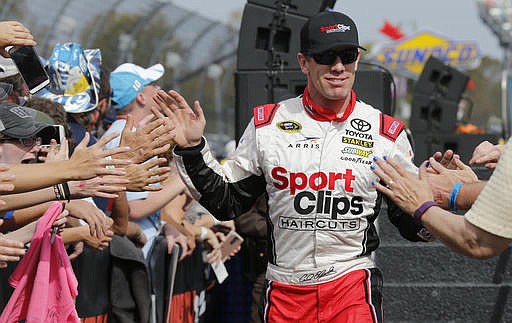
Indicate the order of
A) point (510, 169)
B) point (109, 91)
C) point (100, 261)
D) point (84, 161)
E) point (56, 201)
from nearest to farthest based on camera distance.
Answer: point (510, 169) < point (84, 161) < point (56, 201) < point (100, 261) < point (109, 91)

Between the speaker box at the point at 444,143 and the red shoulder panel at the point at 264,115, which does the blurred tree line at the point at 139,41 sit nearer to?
the speaker box at the point at 444,143

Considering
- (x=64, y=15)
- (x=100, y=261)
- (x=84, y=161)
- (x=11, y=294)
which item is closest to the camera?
(x=84, y=161)

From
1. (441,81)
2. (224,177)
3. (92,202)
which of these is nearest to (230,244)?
(92,202)

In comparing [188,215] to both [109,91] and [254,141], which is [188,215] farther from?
[254,141]

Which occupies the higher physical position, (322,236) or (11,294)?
(322,236)

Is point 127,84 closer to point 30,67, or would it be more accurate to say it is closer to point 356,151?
point 30,67

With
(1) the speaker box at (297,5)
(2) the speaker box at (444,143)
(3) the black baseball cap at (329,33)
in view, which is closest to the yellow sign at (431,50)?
(2) the speaker box at (444,143)

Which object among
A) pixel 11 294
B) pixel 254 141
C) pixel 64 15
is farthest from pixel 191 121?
pixel 64 15

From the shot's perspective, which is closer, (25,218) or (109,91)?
(25,218)

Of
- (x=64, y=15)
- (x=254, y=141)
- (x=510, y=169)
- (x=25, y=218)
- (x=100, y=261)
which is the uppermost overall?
(x=510, y=169)

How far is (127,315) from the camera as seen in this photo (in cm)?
672

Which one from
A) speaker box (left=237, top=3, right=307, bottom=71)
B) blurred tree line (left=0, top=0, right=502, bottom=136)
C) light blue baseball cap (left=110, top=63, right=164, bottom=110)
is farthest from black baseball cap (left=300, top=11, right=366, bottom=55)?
blurred tree line (left=0, top=0, right=502, bottom=136)

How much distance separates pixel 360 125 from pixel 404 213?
Result: 527 millimetres

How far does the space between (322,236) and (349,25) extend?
3.79ft
